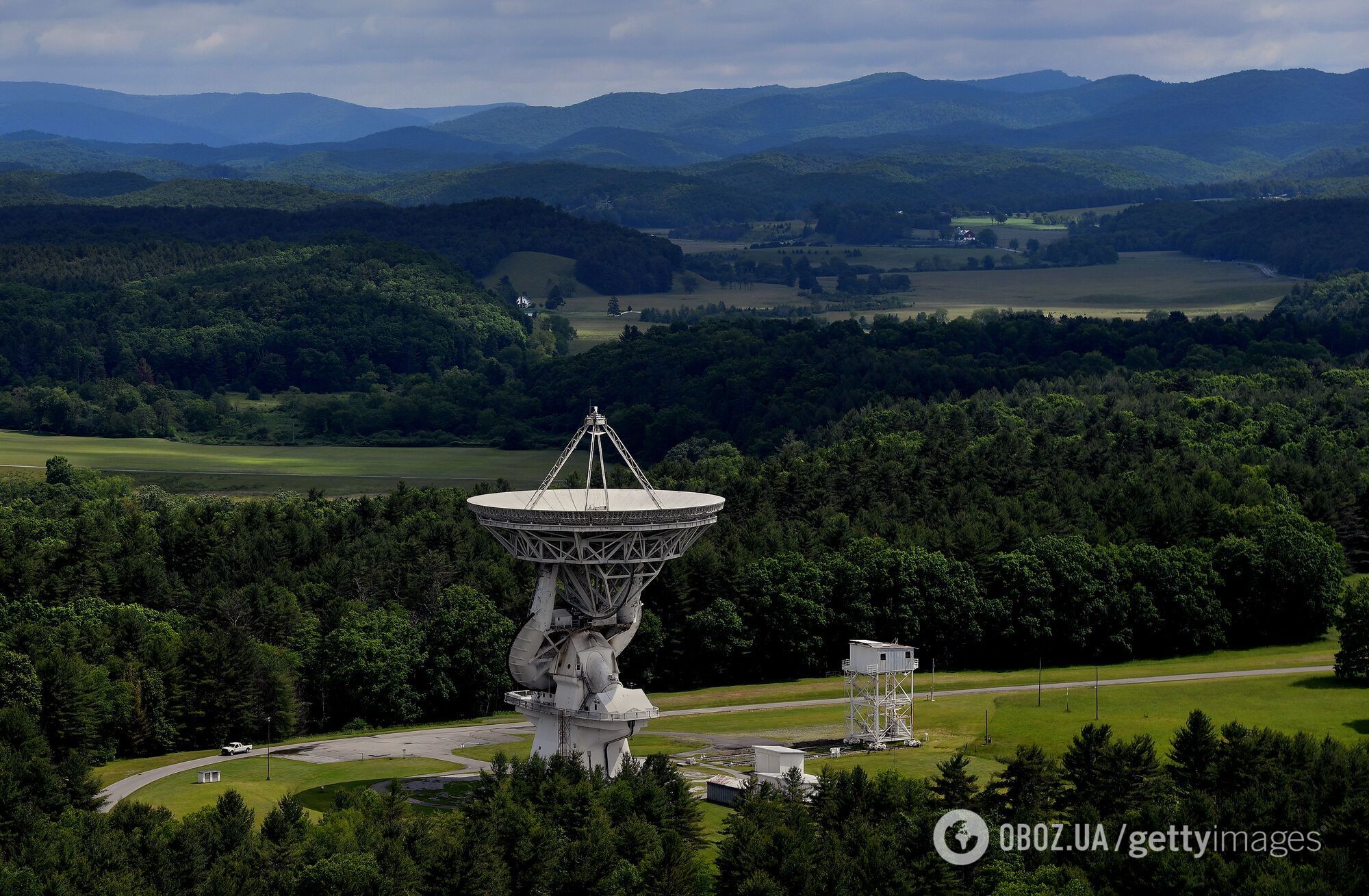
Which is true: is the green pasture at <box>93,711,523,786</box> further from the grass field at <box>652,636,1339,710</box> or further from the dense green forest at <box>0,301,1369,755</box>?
the grass field at <box>652,636,1339,710</box>

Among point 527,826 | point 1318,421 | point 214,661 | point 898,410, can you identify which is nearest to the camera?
point 527,826

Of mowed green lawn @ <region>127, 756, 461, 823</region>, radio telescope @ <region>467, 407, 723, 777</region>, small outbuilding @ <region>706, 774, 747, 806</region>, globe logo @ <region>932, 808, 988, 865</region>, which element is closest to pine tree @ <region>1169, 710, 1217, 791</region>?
globe logo @ <region>932, 808, 988, 865</region>

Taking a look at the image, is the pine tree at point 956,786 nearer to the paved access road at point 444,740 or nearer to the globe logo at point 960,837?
the globe logo at point 960,837

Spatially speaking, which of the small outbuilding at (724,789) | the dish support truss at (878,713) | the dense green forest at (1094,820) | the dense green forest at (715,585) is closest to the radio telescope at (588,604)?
the small outbuilding at (724,789)

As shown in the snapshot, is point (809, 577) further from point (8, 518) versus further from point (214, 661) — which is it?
point (8, 518)

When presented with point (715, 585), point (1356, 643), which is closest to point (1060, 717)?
point (1356, 643)

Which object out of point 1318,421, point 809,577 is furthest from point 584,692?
point 1318,421

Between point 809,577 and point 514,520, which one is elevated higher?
point 514,520
